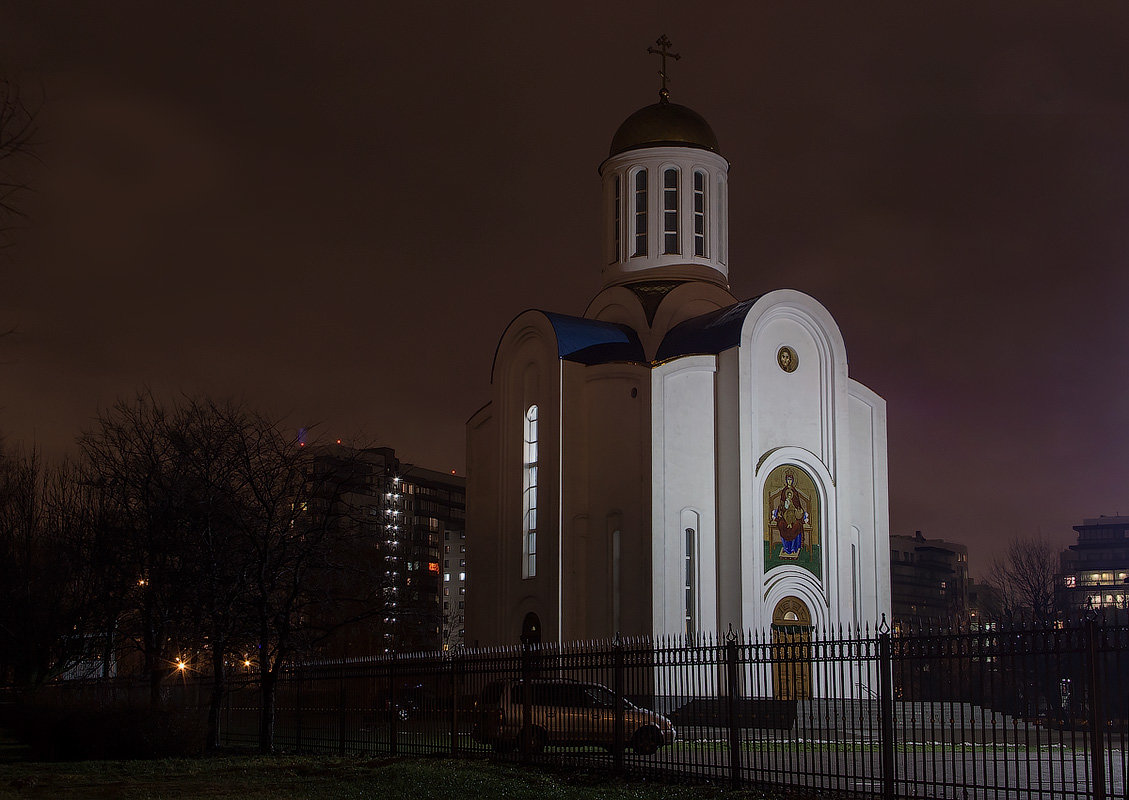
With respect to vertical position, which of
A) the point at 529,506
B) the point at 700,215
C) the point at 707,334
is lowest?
the point at 529,506

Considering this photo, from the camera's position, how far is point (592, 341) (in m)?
33.2

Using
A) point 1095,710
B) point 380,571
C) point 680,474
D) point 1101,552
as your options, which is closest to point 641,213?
point 680,474

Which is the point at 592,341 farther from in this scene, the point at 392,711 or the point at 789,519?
the point at 392,711

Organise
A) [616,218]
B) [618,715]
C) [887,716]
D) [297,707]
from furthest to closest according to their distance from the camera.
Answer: [616,218] → [297,707] → [618,715] → [887,716]

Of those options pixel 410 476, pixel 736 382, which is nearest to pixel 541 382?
pixel 736 382

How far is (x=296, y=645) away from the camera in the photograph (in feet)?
75.5

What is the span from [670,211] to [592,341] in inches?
224

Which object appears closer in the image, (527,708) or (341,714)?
(527,708)

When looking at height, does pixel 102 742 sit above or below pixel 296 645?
below

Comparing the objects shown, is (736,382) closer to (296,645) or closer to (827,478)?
(827,478)

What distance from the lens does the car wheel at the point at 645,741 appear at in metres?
16.1

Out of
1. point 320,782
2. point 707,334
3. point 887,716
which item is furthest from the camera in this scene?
point 707,334

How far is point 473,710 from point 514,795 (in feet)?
14.3

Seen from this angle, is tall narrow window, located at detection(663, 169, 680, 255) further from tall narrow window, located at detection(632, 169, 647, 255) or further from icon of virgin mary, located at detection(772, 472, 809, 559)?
icon of virgin mary, located at detection(772, 472, 809, 559)
